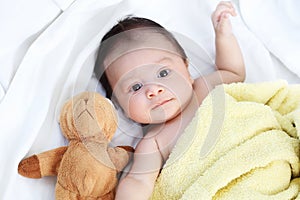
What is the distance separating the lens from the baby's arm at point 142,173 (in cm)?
109

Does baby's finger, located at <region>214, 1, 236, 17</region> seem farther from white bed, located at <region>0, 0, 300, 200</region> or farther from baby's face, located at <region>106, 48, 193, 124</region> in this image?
baby's face, located at <region>106, 48, 193, 124</region>

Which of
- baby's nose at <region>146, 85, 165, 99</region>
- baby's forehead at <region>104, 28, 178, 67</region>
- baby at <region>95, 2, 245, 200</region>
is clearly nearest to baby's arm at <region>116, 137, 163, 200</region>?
baby at <region>95, 2, 245, 200</region>

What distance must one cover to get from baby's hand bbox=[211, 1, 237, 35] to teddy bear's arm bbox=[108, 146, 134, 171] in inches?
17.3

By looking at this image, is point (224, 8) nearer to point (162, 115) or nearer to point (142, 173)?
point (162, 115)

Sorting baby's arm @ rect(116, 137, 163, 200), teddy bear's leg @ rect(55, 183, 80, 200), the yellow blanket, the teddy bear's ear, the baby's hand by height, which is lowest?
the yellow blanket

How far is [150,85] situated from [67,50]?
0.24 metres

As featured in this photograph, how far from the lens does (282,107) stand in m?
1.26

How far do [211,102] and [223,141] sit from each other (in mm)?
108

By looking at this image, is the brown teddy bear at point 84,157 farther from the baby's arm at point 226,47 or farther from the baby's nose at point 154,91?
the baby's arm at point 226,47


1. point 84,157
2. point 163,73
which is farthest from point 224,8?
point 84,157

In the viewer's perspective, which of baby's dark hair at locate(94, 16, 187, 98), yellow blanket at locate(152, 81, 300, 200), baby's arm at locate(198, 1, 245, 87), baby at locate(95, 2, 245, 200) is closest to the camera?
yellow blanket at locate(152, 81, 300, 200)

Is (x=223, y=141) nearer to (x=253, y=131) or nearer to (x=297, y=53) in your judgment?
(x=253, y=131)

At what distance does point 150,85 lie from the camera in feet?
3.86

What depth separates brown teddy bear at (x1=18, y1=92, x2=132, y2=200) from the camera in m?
1.06
